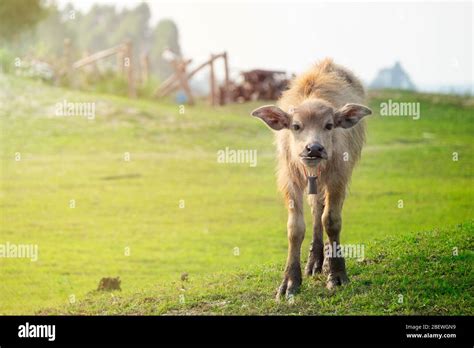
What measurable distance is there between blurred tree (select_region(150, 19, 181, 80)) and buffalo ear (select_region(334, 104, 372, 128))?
13.0 feet

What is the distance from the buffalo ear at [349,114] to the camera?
694 centimetres

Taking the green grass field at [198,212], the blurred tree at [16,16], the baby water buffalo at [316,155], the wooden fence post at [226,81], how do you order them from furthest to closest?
the wooden fence post at [226,81] < the blurred tree at [16,16] < the green grass field at [198,212] < the baby water buffalo at [316,155]

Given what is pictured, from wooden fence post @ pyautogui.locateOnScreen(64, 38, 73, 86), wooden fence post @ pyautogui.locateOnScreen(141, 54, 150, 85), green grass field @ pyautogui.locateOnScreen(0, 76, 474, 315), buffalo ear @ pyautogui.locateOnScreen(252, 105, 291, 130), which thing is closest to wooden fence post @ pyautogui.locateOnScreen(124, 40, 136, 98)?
wooden fence post @ pyautogui.locateOnScreen(141, 54, 150, 85)

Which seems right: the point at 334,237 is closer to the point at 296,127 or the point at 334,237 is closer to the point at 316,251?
the point at 316,251

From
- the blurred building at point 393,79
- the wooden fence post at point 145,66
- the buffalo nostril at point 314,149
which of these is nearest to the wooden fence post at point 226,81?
the wooden fence post at point 145,66

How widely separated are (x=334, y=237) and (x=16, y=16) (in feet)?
17.7

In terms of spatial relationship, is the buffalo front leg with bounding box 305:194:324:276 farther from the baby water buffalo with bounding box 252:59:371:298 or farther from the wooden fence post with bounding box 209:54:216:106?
the wooden fence post with bounding box 209:54:216:106

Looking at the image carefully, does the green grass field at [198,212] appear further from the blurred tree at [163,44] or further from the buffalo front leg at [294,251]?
the blurred tree at [163,44]

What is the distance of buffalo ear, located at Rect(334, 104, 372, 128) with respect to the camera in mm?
6941

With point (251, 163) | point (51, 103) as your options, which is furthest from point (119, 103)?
point (251, 163)

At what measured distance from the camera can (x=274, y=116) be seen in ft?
23.0

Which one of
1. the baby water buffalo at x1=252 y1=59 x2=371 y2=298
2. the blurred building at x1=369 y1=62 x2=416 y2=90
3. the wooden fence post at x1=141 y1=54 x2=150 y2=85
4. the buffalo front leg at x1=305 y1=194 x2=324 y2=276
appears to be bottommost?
the buffalo front leg at x1=305 y1=194 x2=324 y2=276

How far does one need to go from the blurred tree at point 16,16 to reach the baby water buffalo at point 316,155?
433 cm

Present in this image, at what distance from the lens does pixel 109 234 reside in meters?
10.3
